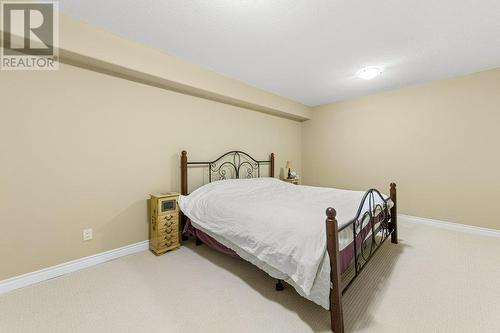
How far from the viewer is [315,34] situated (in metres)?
2.22

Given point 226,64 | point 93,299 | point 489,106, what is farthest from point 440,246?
point 93,299

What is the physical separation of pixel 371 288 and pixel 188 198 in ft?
7.36

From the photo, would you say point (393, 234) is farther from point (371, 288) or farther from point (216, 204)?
point (216, 204)

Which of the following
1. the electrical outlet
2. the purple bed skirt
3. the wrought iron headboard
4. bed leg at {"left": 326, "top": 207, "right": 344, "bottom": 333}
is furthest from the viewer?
the wrought iron headboard

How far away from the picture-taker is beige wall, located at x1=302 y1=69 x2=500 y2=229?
3129 mm

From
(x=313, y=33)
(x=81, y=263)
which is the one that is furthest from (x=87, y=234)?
(x=313, y=33)

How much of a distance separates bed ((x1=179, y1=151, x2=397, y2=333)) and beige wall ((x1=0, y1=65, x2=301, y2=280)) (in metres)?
0.51

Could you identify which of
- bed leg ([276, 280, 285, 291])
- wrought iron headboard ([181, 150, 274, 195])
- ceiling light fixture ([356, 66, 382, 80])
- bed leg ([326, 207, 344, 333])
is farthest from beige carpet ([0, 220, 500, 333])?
ceiling light fixture ([356, 66, 382, 80])

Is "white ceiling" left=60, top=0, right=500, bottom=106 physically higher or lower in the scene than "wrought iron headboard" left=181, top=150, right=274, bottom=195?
higher

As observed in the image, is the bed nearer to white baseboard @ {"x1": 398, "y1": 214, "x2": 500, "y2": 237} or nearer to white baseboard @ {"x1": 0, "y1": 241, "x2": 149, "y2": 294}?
white baseboard @ {"x1": 0, "y1": 241, "x2": 149, "y2": 294}

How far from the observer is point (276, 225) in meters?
1.76

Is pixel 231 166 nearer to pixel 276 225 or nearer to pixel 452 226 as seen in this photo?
pixel 276 225

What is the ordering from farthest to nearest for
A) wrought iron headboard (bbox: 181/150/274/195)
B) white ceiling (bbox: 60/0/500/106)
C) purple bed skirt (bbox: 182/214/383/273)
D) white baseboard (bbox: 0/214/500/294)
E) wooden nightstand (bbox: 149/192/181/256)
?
wrought iron headboard (bbox: 181/150/274/195)
wooden nightstand (bbox: 149/192/181/256)
white baseboard (bbox: 0/214/500/294)
white ceiling (bbox: 60/0/500/106)
purple bed skirt (bbox: 182/214/383/273)

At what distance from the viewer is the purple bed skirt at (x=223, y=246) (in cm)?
169
